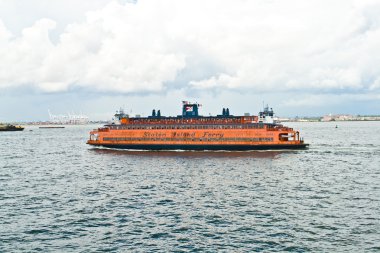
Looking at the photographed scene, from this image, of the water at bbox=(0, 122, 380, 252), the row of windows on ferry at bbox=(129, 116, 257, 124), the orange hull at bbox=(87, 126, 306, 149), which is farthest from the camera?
the row of windows on ferry at bbox=(129, 116, 257, 124)

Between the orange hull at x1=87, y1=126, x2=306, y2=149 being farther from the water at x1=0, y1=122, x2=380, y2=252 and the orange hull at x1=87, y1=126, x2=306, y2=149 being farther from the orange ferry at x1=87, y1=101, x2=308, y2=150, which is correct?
the water at x1=0, y1=122, x2=380, y2=252

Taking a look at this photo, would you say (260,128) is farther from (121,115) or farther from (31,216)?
(31,216)

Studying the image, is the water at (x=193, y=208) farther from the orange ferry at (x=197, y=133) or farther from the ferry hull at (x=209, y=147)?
the orange ferry at (x=197, y=133)

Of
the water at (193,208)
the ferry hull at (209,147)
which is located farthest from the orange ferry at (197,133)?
the water at (193,208)

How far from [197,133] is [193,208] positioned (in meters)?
56.0

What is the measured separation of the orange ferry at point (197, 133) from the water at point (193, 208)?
73.4 ft

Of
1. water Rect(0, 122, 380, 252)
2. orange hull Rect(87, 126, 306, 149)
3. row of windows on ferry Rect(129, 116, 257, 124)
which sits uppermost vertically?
row of windows on ferry Rect(129, 116, 257, 124)

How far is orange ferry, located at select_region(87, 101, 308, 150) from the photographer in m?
86.4

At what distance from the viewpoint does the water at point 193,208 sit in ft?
87.0

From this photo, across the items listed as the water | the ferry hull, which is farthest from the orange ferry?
the water

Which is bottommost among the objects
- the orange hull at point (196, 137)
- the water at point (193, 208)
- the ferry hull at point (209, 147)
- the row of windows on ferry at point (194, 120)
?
the water at point (193, 208)

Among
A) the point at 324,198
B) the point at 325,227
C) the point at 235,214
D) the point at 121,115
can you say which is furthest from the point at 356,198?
the point at 121,115

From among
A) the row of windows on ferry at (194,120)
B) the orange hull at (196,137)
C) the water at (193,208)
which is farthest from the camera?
the row of windows on ferry at (194,120)

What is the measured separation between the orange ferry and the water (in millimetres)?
22384
